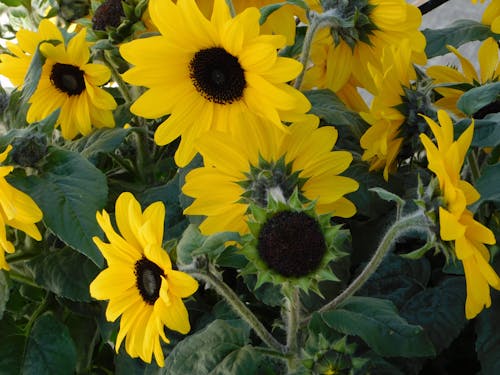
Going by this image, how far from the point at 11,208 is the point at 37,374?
176 mm

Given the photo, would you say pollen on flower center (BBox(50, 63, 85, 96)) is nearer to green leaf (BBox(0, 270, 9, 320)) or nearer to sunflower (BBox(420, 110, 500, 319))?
green leaf (BBox(0, 270, 9, 320))

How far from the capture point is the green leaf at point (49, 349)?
0.56m

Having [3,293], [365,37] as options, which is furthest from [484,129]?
[3,293]

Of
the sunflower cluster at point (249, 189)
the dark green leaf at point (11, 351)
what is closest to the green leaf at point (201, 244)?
the sunflower cluster at point (249, 189)

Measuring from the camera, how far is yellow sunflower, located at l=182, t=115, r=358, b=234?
17.2 inches

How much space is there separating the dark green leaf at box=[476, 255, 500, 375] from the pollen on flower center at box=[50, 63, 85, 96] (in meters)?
0.33

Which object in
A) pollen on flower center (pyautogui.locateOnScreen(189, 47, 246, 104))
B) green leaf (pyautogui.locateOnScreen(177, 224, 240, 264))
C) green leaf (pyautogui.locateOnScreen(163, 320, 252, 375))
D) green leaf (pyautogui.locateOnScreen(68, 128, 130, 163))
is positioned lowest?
green leaf (pyautogui.locateOnScreen(163, 320, 252, 375))

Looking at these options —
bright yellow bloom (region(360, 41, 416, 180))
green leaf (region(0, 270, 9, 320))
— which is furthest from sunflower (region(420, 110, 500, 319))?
green leaf (region(0, 270, 9, 320))

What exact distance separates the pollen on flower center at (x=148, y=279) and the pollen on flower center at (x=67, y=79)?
211 mm

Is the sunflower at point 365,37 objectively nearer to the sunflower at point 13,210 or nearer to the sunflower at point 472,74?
the sunflower at point 472,74

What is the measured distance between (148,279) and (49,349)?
183 mm

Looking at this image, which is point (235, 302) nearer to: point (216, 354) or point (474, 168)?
point (216, 354)

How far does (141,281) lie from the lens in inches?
17.0

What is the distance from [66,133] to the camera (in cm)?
60
